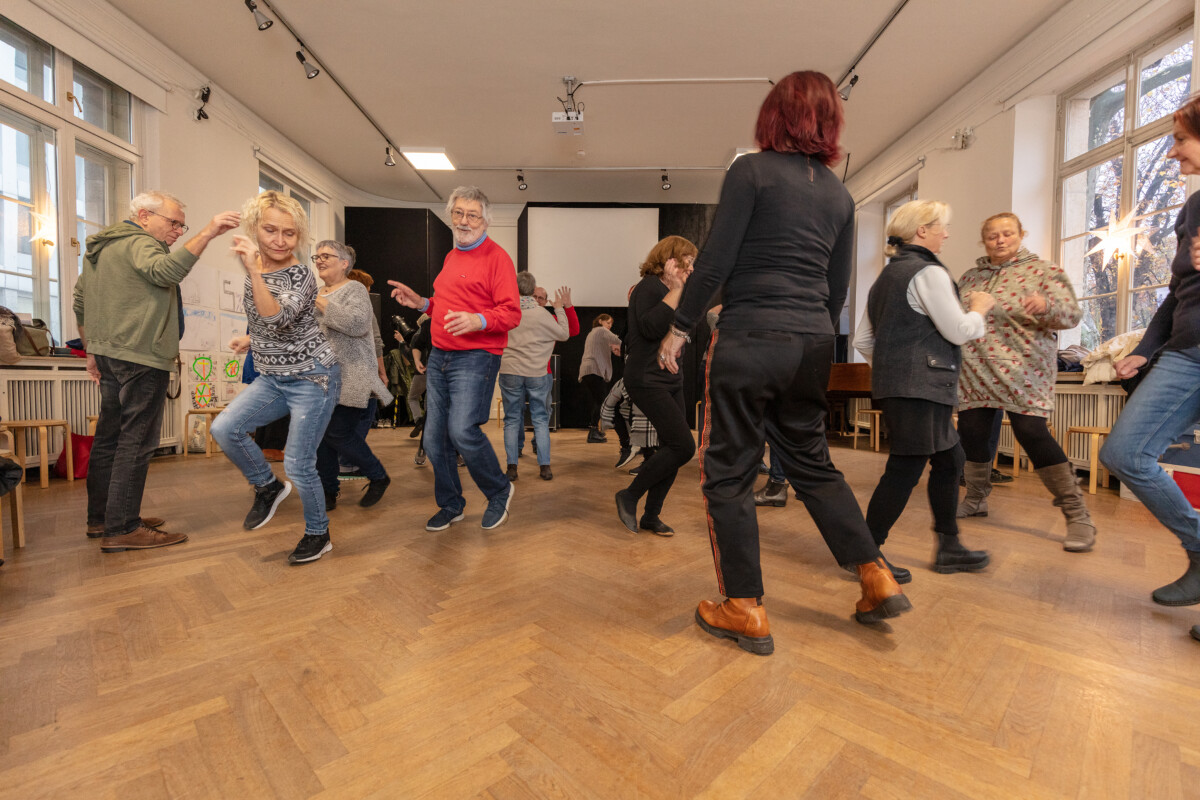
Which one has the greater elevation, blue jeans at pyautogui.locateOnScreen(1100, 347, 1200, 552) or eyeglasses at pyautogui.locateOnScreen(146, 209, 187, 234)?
eyeglasses at pyautogui.locateOnScreen(146, 209, 187, 234)

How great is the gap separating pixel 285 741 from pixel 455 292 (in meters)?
1.75

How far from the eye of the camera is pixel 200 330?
18.8 feet

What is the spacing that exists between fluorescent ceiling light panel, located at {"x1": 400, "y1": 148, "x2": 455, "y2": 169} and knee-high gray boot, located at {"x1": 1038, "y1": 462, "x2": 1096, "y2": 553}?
701cm

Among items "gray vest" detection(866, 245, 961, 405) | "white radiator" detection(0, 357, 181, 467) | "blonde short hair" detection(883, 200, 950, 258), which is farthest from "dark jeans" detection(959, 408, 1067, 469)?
"white radiator" detection(0, 357, 181, 467)

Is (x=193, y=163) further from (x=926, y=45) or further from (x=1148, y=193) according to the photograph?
(x=1148, y=193)

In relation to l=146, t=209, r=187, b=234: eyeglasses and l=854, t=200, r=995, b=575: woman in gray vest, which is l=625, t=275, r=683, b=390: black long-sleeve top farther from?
l=146, t=209, r=187, b=234: eyeglasses

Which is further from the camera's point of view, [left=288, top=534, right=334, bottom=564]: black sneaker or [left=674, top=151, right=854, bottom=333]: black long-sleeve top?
[left=288, top=534, right=334, bottom=564]: black sneaker

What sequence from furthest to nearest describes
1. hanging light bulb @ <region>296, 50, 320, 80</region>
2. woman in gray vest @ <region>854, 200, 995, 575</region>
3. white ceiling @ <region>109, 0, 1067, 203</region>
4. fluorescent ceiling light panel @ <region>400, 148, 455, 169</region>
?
1. fluorescent ceiling light panel @ <region>400, 148, 455, 169</region>
2. hanging light bulb @ <region>296, 50, 320, 80</region>
3. white ceiling @ <region>109, 0, 1067, 203</region>
4. woman in gray vest @ <region>854, 200, 995, 575</region>

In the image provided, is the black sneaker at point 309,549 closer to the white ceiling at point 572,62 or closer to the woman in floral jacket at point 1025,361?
the woman in floral jacket at point 1025,361

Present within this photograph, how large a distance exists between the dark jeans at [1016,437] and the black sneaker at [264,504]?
3.11 meters

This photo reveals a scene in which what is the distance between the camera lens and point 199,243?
221 cm

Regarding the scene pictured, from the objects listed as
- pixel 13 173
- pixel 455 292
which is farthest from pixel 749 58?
pixel 13 173

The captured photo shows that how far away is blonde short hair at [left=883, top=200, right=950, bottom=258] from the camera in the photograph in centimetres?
192

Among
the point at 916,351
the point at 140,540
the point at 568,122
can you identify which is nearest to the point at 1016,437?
the point at 916,351
